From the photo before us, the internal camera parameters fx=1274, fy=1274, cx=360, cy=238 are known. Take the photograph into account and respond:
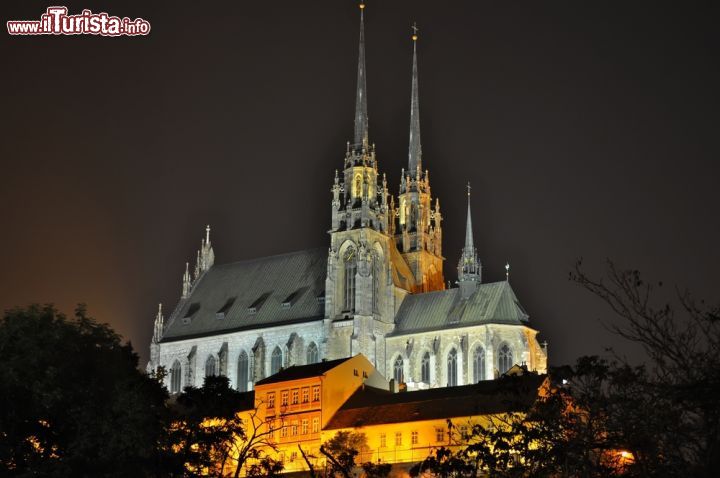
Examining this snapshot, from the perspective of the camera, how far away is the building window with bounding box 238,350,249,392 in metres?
122

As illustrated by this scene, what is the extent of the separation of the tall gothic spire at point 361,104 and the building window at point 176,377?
2877 cm

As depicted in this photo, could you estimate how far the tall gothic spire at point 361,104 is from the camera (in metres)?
Answer: 123

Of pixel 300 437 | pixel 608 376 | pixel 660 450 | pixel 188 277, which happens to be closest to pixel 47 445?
pixel 608 376

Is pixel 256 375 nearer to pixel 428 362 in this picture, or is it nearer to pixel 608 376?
pixel 428 362

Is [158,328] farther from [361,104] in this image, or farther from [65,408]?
[65,408]

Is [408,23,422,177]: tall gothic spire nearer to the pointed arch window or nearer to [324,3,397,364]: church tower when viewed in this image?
[324,3,397,364]: church tower

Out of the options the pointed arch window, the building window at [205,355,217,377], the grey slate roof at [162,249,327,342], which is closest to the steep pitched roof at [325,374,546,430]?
the grey slate roof at [162,249,327,342]

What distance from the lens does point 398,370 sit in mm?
115375

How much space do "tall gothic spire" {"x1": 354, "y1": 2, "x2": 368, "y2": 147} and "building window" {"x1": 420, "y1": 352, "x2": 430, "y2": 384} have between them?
2184 centimetres

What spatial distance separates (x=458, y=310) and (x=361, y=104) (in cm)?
2410

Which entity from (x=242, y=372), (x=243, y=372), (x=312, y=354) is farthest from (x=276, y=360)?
(x=312, y=354)

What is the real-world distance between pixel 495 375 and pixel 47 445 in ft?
186

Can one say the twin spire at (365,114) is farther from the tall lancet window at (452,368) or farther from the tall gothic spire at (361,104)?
the tall lancet window at (452,368)

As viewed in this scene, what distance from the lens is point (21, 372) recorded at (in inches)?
2270
